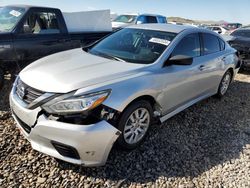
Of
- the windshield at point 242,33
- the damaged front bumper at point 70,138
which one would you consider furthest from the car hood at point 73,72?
the windshield at point 242,33

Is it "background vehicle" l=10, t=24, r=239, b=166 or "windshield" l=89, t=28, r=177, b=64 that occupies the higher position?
"windshield" l=89, t=28, r=177, b=64

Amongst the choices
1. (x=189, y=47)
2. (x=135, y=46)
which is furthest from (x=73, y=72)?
(x=189, y=47)

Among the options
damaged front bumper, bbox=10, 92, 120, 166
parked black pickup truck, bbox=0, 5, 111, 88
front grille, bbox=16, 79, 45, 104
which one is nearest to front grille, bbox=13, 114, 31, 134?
damaged front bumper, bbox=10, 92, 120, 166

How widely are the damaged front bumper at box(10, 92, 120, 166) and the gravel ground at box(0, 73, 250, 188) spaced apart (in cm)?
28

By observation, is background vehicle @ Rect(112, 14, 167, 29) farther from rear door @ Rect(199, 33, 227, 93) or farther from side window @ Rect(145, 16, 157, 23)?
rear door @ Rect(199, 33, 227, 93)

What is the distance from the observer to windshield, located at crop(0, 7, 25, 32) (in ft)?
15.6

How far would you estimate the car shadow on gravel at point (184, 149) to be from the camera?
2740mm

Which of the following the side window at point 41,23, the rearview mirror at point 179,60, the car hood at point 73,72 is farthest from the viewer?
the side window at point 41,23

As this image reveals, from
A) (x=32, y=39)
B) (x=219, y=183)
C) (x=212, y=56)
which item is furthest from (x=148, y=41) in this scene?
(x=32, y=39)

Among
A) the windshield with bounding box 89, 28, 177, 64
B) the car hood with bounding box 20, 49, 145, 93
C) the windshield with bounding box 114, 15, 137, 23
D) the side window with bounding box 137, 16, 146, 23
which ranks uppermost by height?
the windshield with bounding box 89, 28, 177, 64

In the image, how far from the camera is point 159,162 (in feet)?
9.68

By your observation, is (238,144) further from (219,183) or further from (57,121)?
(57,121)

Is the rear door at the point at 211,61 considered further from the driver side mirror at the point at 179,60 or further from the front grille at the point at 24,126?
the front grille at the point at 24,126

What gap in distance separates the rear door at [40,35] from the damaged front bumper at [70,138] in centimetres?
259
